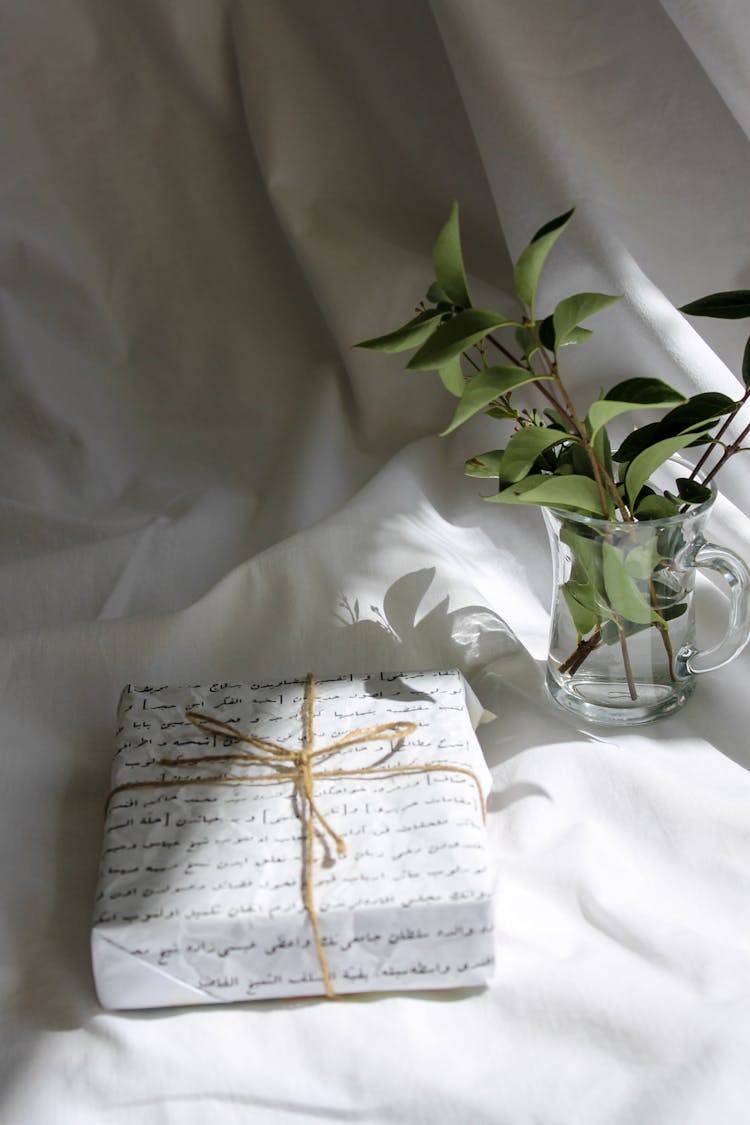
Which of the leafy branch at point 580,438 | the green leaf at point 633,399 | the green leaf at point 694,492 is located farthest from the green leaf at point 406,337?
the green leaf at point 694,492

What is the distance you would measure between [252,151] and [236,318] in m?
0.15

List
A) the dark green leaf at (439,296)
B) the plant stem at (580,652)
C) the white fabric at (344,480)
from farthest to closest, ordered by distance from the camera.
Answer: the plant stem at (580,652) < the dark green leaf at (439,296) < the white fabric at (344,480)

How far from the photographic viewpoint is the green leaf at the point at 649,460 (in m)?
0.75

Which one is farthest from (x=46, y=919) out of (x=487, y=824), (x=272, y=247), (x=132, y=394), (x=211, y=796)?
(x=272, y=247)

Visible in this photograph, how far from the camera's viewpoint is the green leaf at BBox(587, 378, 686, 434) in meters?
0.70

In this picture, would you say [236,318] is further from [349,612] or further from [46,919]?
[46,919]

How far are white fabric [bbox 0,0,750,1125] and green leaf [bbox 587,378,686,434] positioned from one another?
→ 6.7 inches

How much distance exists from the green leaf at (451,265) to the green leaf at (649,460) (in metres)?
0.14

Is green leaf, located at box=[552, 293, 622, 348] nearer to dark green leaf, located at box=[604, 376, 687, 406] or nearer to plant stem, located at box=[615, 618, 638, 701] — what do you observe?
dark green leaf, located at box=[604, 376, 687, 406]

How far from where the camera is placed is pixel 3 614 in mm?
973

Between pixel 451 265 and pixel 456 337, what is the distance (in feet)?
0.19

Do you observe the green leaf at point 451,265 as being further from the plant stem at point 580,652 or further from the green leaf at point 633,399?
the plant stem at point 580,652

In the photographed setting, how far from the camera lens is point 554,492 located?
2.46 feet

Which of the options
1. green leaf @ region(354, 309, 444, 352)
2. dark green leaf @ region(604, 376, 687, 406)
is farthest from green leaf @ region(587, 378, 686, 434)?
green leaf @ region(354, 309, 444, 352)
